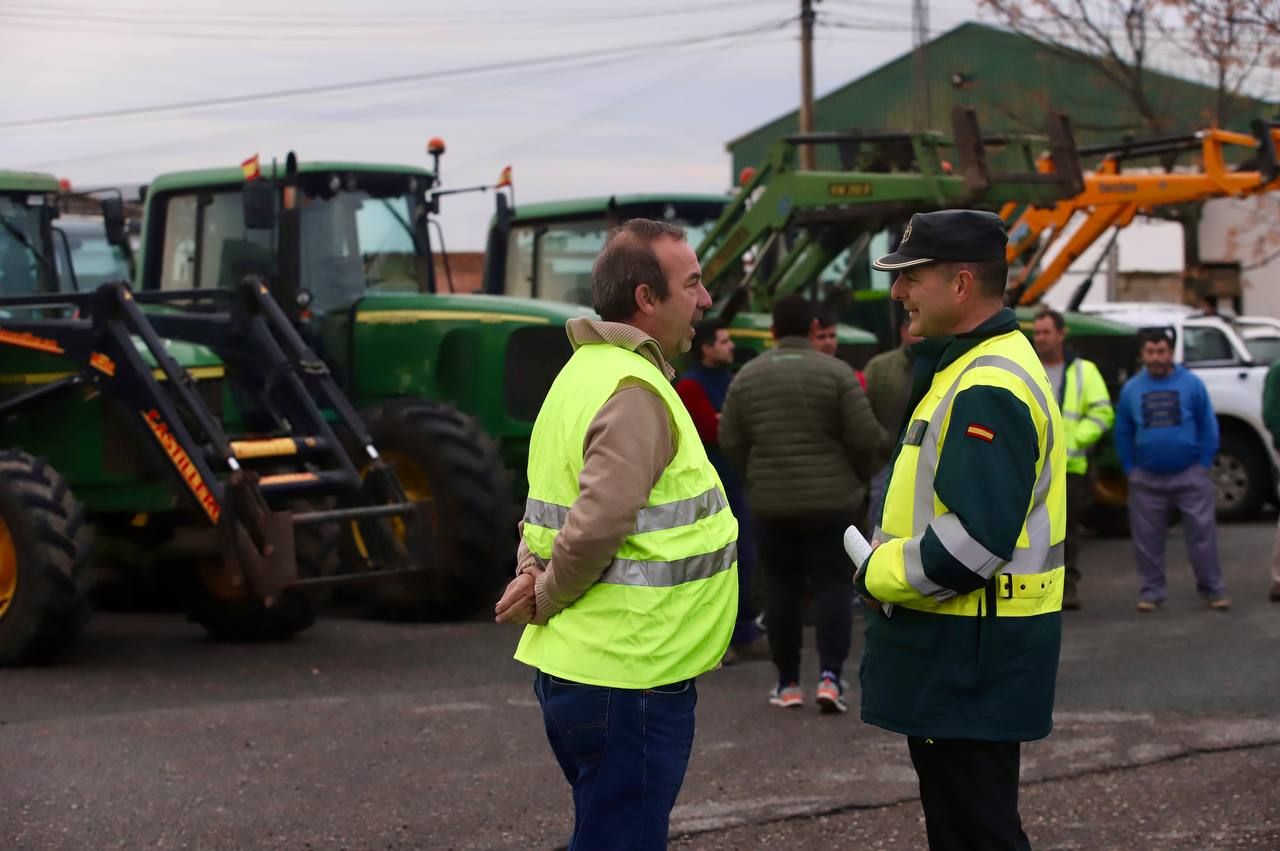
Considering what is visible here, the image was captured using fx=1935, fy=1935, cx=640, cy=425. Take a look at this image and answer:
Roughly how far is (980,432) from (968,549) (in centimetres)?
24

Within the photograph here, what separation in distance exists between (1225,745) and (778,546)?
1941mm

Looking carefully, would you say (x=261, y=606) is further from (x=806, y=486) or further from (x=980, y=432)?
(x=980, y=432)

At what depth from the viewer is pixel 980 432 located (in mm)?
3887

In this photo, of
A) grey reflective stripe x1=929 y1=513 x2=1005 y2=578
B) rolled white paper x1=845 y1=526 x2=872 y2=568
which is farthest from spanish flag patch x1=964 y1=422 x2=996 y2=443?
rolled white paper x1=845 y1=526 x2=872 y2=568

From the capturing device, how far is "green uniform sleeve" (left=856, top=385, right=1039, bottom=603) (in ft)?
12.6

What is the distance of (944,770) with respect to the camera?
4035 mm

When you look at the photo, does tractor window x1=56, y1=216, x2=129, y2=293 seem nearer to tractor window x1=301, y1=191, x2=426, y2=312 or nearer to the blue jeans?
tractor window x1=301, y1=191, x2=426, y2=312

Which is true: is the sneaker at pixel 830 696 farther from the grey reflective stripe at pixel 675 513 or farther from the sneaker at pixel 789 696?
the grey reflective stripe at pixel 675 513

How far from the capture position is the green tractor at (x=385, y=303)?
10938 mm

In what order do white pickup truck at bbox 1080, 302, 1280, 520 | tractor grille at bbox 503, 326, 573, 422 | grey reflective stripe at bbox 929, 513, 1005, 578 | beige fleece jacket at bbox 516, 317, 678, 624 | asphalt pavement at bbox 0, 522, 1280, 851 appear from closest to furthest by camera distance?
beige fleece jacket at bbox 516, 317, 678, 624
grey reflective stripe at bbox 929, 513, 1005, 578
asphalt pavement at bbox 0, 522, 1280, 851
tractor grille at bbox 503, 326, 573, 422
white pickup truck at bbox 1080, 302, 1280, 520

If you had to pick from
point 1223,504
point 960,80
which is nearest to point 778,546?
point 1223,504

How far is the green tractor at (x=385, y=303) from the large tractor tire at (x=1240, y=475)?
Result: 6828 millimetres

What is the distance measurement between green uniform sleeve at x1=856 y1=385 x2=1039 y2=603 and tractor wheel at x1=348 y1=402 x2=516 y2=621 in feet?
21.7

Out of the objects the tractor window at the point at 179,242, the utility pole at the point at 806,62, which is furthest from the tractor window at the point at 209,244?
the utility pole at the point at 806,62
